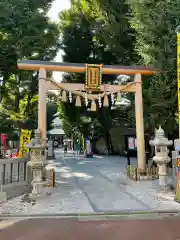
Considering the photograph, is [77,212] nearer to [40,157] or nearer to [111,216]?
[111,216]

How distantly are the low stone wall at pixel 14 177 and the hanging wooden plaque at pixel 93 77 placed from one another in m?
4.38

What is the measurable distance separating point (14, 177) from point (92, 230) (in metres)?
4.65

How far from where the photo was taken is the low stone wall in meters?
8.32

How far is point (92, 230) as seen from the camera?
17.3ft

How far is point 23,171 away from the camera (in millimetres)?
9352

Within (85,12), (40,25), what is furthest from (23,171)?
(85,12)

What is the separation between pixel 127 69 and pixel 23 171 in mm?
6545

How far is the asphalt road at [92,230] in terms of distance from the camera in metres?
4.89

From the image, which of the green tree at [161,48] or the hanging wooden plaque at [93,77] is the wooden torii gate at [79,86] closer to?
the hanging wooden plaque at [93,77]

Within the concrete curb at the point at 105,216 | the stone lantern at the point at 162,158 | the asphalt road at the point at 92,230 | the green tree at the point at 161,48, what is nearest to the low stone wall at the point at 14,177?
the concrete curb at the point at 105,216

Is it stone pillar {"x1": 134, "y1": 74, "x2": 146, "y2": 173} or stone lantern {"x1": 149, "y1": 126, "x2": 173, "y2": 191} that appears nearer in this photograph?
stone lantern {"x1": 149, "y1": 126, "x2": 173, "y2": 191}

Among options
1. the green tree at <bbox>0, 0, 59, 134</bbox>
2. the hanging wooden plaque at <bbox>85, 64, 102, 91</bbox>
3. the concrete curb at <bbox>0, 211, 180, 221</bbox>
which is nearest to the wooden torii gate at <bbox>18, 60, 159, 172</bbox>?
the hanging wooden plaque at <bbox>85, 64, 102, 91</bbox>

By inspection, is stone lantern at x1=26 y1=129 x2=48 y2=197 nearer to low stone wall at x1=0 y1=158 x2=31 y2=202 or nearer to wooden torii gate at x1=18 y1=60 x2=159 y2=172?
low stone wall at x1=0 y1=158 x2=31 y2=202

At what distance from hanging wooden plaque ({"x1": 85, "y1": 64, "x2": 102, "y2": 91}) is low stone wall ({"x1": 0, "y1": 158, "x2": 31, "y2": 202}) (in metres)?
4.38
